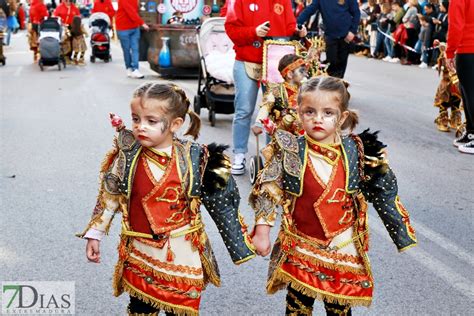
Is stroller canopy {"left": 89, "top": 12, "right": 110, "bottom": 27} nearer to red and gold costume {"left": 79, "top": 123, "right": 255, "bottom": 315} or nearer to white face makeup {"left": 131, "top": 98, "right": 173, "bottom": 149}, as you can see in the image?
red and gold costume {"left": 79, "top": 123, "right": 255, "bottom": 315}

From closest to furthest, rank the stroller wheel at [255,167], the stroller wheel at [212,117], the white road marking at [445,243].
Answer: the white road marking at [445,243]
the stroller wheel at [255,167]
the stroller wheel at [212,117]

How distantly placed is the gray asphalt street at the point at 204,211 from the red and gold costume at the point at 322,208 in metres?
1.05

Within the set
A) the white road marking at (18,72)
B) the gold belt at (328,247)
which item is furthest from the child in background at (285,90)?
the white road marking at (18,72)

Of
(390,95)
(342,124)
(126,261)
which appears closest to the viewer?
(126,261)

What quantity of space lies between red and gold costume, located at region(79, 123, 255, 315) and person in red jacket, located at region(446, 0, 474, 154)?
5.65 m

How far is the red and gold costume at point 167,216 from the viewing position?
3115 millimetres

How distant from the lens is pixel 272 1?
6.64m

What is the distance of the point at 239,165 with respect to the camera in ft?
23.7

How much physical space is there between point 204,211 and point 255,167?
2.59ft

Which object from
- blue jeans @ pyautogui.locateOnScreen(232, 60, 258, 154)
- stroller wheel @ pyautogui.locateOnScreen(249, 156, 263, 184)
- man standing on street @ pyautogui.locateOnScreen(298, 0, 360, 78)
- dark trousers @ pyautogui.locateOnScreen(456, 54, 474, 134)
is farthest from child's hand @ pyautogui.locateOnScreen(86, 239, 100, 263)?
man standing on street @ pyautogui.locateOnScreen(298, 0, 360, 78)

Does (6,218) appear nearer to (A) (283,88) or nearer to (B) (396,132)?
(A) (283,88)

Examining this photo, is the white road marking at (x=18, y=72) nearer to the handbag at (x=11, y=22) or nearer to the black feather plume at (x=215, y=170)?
the handbag at (x=11, y=22)

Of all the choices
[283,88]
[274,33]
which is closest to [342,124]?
[283,88]

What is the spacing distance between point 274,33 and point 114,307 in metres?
3.33
